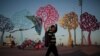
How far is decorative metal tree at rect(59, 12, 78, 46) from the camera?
28.1 feet

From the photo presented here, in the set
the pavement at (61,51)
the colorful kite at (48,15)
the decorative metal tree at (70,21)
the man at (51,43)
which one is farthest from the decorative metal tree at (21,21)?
the man at (51,43)

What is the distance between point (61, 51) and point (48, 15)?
60.1 inches

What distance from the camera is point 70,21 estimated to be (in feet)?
28.5

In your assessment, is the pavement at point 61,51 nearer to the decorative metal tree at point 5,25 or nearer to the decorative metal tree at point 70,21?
the decorative metal tree at point 70,21

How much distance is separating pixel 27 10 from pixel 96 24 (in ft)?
9.16

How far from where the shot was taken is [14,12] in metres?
8.54

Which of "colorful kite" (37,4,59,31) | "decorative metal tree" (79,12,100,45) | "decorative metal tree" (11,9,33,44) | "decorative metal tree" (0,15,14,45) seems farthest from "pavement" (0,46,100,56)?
"colorful kite" (37,4,59,31)

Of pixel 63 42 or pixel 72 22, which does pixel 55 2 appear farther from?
pixel 63 42

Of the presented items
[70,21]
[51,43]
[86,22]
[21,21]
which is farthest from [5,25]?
[86,22]

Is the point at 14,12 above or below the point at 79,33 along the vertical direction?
above

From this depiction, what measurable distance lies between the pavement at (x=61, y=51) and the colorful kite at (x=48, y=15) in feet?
3.36

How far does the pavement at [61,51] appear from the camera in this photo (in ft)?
26.6

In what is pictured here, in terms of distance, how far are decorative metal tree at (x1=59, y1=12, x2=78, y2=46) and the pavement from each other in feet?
Answer: 1.23

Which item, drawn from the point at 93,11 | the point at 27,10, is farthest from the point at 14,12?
the point at 93,11
